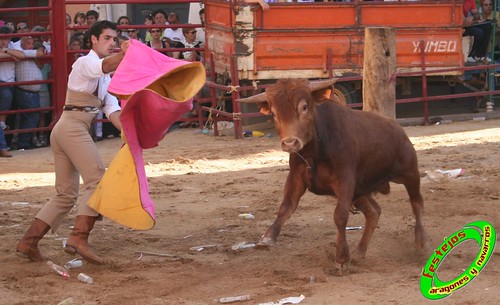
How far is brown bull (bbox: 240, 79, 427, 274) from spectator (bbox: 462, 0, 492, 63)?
29.8 feet

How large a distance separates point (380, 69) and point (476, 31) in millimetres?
7014

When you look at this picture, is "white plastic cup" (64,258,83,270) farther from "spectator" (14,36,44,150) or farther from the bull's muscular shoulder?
"spectator" (14,36,44,150)

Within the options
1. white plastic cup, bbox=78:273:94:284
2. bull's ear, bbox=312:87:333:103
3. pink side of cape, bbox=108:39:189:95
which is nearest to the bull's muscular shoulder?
bull's ear, bbox=312:87:333:103

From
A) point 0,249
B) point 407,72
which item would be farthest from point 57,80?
point 0,249

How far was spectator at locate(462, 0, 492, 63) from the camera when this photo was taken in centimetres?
1692

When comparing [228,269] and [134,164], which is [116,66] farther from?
[228,269]

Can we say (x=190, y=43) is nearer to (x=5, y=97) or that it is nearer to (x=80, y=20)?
(x=80, y=20)

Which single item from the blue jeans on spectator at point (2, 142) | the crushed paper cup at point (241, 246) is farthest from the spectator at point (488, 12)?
the crushed paper cup at point (241, 246)

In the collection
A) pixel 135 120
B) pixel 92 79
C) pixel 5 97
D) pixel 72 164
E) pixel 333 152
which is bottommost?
pixel 5 97

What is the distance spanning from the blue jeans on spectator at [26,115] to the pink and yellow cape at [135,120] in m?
7.62

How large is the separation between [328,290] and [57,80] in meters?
9.01

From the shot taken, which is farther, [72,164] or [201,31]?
[201,31]

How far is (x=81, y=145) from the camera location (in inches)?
304

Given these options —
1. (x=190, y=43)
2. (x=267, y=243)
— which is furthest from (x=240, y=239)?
(x=190, y=43)
